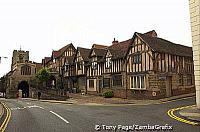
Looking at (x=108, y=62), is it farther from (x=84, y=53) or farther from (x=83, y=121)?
(x=83, y=121)

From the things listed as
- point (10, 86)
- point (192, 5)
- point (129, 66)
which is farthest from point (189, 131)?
point (10, 86)

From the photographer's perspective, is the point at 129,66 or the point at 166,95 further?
the point at 129,66

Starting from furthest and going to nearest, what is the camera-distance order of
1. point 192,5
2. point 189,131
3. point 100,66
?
point 100,66 → point 192,5 → point 189,131

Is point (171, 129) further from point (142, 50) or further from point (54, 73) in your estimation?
point (54, 73)

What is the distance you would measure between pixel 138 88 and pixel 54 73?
2677 cm

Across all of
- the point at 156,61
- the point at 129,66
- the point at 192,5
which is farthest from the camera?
the point at 129,66

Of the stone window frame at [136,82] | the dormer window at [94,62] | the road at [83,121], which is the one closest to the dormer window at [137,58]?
the stone window frame at [136,82]

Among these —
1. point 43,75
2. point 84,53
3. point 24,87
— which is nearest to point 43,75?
point 43,75

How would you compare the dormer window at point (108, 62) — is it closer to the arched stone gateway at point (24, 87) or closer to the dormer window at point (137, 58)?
the dormer window at point (137, 58)

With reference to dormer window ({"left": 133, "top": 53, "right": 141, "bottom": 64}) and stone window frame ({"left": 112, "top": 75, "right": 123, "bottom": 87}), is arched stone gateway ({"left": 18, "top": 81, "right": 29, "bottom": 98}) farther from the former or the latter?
dormer window ({"left": 133, "top": 53, "right": 141, "bottom": 64})

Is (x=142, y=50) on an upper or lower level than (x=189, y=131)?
upper

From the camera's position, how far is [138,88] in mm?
24422

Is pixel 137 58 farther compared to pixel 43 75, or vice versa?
pixel 43 75

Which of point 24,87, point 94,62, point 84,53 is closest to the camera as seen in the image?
point 94,62
